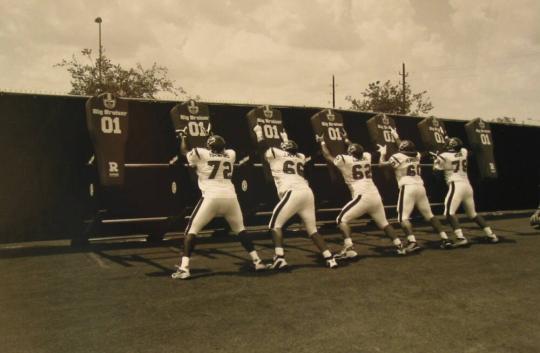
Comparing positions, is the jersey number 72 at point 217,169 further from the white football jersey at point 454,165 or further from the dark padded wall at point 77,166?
the white football jersey at point 454,165

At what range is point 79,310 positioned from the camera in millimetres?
5980

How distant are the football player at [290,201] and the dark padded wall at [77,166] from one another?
10.8 ft

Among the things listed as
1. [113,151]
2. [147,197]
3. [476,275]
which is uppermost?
[113,151]

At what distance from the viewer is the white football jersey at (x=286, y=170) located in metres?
9.09

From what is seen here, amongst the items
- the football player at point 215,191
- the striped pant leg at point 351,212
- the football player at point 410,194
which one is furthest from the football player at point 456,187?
the football player at point 215,191

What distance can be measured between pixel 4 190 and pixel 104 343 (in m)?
7.58

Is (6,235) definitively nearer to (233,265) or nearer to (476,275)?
(233,265)

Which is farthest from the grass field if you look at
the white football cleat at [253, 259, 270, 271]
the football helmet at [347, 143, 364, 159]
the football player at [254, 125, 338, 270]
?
the football helmet at [347, 143, 364, 159]

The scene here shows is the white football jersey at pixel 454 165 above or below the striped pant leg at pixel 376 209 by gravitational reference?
above

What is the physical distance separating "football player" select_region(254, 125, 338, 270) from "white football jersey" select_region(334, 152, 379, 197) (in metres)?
1.12

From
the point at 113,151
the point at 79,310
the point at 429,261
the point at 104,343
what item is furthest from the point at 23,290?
the point at 429,261

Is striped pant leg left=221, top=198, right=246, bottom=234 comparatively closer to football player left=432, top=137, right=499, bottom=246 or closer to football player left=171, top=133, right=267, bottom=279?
football player left=171, top=133, right=267, bottom=279

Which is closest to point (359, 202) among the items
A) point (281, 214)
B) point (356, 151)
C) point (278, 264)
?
point (356, 151)

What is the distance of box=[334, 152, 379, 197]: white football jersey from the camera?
986 centimetres
